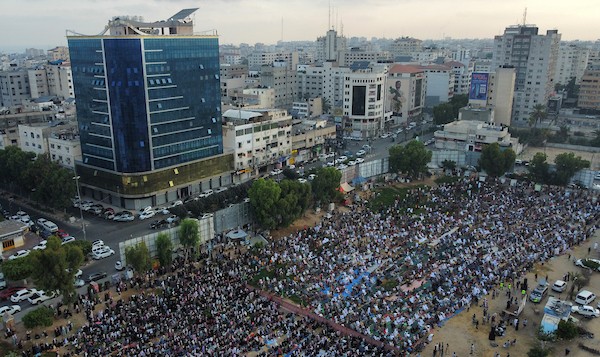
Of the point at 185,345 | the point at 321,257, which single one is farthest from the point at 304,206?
the point at 185,345

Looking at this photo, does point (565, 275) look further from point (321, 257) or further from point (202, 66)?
point (202, 66)

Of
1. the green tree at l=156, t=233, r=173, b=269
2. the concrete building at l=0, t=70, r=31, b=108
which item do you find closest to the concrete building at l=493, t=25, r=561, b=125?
the green tree at l=156, t=233, r=173, b=269

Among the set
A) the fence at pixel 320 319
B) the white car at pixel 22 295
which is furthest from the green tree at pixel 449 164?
the white car at pixel 22 295

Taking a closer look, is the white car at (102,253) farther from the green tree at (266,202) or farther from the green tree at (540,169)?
the green tree at (540,169)

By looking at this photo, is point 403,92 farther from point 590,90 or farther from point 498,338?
point 498,338

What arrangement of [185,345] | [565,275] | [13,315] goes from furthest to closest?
[565,275] → [13,315] → [185,345]
